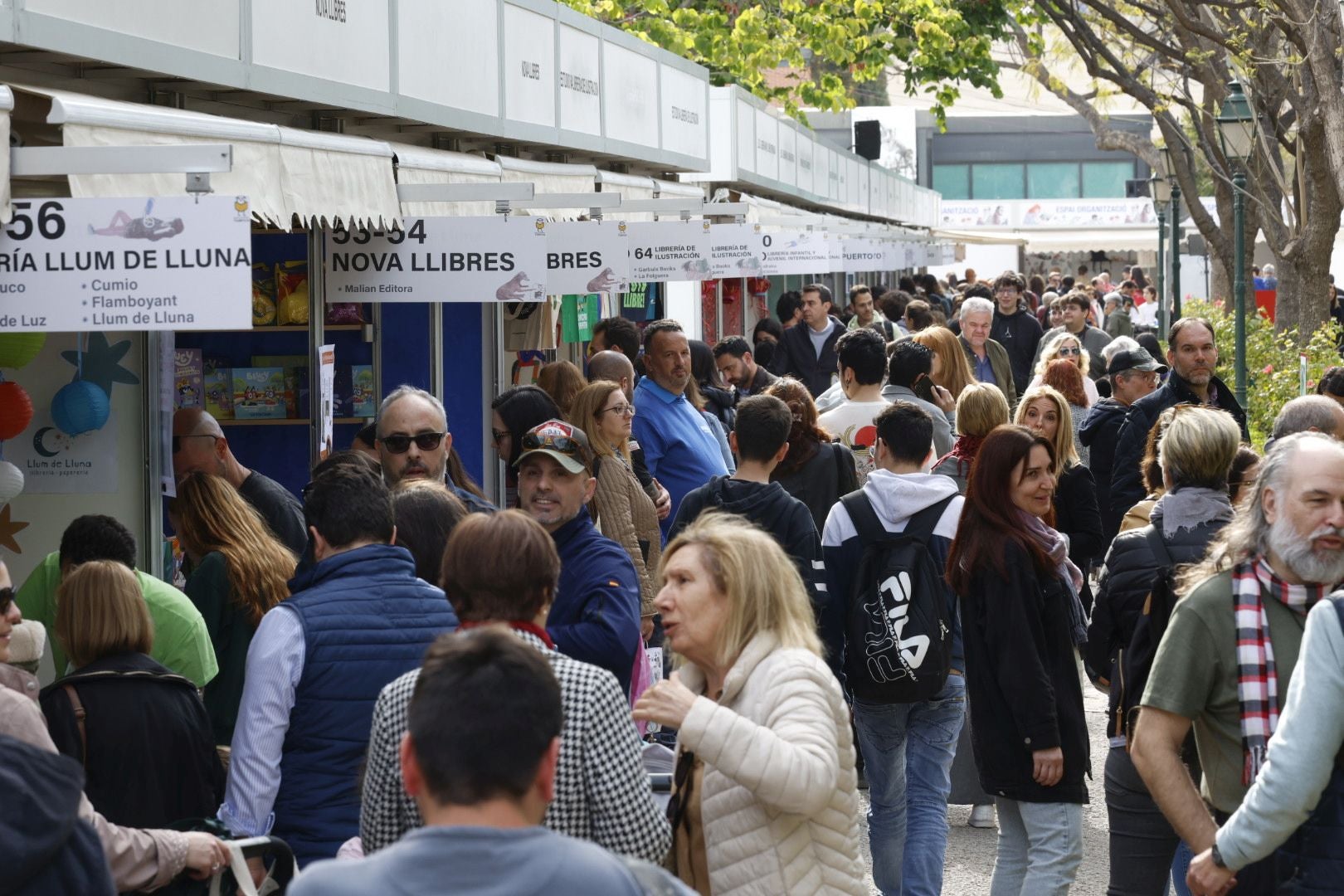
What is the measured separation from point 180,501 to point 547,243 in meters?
3.39

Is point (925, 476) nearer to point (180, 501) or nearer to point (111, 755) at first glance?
point (180, 501)

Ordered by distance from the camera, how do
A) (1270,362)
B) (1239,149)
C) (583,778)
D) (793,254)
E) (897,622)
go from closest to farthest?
1. (583,778)
2. (897,622)
3. (793,254)
4. (1239,149)
5. (1270,362)

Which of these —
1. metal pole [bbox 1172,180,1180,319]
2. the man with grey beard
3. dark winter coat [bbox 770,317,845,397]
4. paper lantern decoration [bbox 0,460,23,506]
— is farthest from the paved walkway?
metal pole [bbox 1172,180,1180,319]

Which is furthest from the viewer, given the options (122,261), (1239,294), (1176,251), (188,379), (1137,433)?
(1176,251)

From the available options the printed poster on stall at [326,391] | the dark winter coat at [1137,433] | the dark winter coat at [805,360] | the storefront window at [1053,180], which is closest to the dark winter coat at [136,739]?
the printed poster on stall at [326,391]

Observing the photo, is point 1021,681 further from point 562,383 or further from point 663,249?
point 663,249

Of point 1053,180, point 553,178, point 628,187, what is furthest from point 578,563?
point 1053,180

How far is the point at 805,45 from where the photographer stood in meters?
28.3

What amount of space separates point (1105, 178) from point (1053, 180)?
206 centimetres

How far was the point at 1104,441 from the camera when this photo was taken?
10.3 metres

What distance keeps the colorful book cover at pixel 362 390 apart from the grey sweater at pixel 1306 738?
6.58 m

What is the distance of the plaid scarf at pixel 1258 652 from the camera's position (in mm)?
4184

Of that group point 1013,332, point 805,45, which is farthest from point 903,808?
point 805,45

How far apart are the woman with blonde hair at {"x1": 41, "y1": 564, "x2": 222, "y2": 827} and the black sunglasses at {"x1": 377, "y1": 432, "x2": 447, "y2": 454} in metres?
1.85
